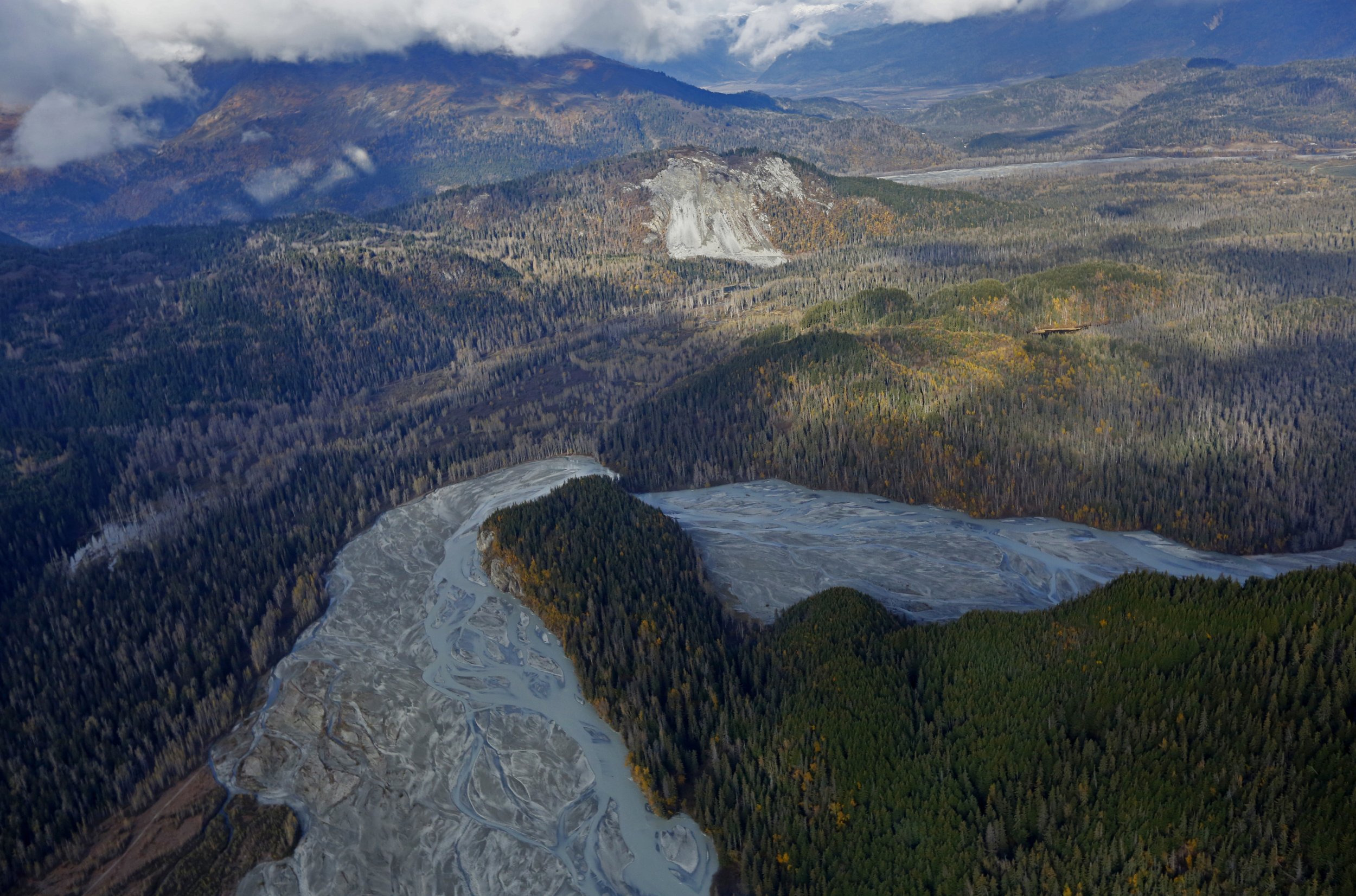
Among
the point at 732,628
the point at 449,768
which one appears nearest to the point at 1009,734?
the point at 732,628

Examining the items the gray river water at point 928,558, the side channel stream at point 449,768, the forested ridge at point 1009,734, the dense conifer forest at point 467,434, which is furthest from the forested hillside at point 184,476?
the gray river water at point 928,558

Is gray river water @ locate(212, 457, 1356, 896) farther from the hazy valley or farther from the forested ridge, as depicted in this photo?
the forested ridge

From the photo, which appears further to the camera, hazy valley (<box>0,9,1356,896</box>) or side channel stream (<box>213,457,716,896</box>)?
side channel stream (<box>213,457,716,896</box>)

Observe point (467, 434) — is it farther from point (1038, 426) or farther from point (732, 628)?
point (1038, 426)

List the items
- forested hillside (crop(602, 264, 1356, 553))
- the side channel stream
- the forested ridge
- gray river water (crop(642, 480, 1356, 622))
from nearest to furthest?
the forested ridge
the side channel stream
gray river water (crop(642, 480, 1356, 622))
forested hillside (crop(602, 264, 1356, 553))

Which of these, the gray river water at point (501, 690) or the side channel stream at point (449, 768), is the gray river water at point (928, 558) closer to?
the gray river water at point (501, 690)

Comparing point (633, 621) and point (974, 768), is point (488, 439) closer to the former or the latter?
point (633, 621)

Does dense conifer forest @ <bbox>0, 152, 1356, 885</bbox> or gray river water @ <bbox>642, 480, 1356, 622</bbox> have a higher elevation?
dense conifer forest @ <bbox>0, 152, 1356, 885</bbox>

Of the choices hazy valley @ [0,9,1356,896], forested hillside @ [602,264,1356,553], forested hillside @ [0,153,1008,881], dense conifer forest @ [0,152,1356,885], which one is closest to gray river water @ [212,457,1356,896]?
hazy valley @ [0,9,1356,896]
